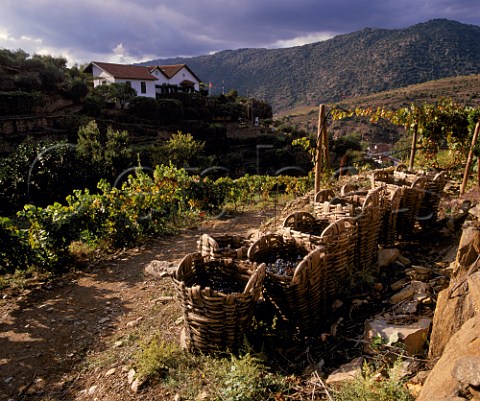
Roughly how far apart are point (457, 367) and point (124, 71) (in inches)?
1409

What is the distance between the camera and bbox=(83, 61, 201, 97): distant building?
31.6m

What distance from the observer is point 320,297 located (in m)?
2.62

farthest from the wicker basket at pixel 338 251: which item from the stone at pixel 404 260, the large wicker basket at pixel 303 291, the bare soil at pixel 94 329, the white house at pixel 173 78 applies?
the white house at pixel 173 78

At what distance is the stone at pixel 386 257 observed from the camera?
3412 millimetres

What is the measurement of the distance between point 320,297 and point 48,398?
6.69 feet

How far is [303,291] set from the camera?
7.85 feet

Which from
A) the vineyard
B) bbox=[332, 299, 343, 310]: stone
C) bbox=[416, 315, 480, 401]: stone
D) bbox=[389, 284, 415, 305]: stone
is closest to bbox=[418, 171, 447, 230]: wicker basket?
the vineyard

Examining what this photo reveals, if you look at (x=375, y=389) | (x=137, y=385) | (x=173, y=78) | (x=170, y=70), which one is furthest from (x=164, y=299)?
(x=170, y=70)

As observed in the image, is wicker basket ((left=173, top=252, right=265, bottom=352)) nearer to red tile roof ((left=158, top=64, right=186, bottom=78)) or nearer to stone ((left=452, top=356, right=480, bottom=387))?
stone ((left=452, top=356, right=480, bottom=387))

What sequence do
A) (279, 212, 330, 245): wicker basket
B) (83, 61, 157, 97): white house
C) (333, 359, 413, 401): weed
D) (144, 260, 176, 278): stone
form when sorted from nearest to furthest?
(333, 359, 413, 401): weed < (279, 212, 330, 245): wicker basket < (144, 260, 176, 278): stone < (83, 61, 157, 97): white house

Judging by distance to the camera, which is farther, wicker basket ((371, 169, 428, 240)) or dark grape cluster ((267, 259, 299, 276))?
wicker basket ((371, 169, 428, 240))

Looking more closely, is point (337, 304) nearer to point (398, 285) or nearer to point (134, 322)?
point (398, 285)

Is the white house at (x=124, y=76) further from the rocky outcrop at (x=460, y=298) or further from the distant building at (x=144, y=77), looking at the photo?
the rocky outcrop at (x=460, y=298)

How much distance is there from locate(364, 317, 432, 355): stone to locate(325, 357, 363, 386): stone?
149 mm
